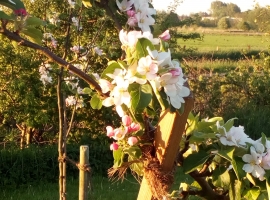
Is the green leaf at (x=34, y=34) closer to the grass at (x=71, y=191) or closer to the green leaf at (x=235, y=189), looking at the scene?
the green leaf at (x=235, y=189)

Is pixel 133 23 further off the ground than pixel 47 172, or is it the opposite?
pixel 133 23

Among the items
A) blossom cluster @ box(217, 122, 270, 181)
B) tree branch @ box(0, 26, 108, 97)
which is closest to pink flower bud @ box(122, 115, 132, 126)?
tree branch @ box(0, 26, 108, 97)

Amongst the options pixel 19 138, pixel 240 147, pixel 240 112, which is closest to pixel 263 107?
pixel 240 112

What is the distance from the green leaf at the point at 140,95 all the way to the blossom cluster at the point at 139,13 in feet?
1.25

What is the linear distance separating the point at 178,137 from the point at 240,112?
8.33 metres

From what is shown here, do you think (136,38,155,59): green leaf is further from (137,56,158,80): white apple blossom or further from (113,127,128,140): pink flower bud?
(113,127,128,140): pink flower bud

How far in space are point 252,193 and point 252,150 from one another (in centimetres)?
14

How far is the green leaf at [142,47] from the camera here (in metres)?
1.35

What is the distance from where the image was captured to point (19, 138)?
7824 mm

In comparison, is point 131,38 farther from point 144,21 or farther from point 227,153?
point 227,153

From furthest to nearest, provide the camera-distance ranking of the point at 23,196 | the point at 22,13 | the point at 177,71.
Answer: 1. the point at 23,196
2. the point at 22,13
3. the point at 177,71

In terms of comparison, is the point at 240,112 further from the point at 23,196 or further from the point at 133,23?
the point at 133,23

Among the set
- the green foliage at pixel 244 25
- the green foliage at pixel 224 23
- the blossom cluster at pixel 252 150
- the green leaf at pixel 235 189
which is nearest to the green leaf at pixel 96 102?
the blossom cluster at pixel 252 150

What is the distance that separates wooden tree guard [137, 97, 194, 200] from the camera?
1409mm
